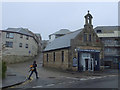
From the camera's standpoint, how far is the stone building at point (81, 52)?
2722 cm

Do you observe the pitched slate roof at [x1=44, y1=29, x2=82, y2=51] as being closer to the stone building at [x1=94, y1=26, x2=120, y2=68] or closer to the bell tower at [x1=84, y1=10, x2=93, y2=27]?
the bell tower at [x1=84, y1=10, x2=93, y2=27]

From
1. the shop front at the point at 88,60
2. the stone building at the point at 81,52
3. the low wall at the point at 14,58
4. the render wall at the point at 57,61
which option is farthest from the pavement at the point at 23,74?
the low wall at the point at 14,58

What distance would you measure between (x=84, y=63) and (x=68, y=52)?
3.96m

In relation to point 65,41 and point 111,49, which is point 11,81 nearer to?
point 65,41

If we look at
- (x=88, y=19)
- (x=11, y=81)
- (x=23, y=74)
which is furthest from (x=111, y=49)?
(x=11, y=81)

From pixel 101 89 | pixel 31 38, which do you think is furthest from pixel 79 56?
pixel 31 38

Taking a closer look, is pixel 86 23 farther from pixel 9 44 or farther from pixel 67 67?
pixel 9 44

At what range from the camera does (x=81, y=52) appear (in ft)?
93.8

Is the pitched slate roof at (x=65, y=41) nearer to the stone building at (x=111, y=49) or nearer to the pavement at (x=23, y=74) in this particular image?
the pavement at (x=23, y=74)

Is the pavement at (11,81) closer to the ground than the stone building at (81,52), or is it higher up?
closer to the ground

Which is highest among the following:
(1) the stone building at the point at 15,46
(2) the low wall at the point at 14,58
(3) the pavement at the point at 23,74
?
(1) the stone building at the point at 15,46

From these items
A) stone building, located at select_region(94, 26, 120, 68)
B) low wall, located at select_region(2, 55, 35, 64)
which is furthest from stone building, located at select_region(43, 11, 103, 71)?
stone building, located at select_region(94, 26, 120, 68)

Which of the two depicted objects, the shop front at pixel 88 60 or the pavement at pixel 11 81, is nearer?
the pavement at pixel 11 81

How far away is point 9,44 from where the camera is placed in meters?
42.1
